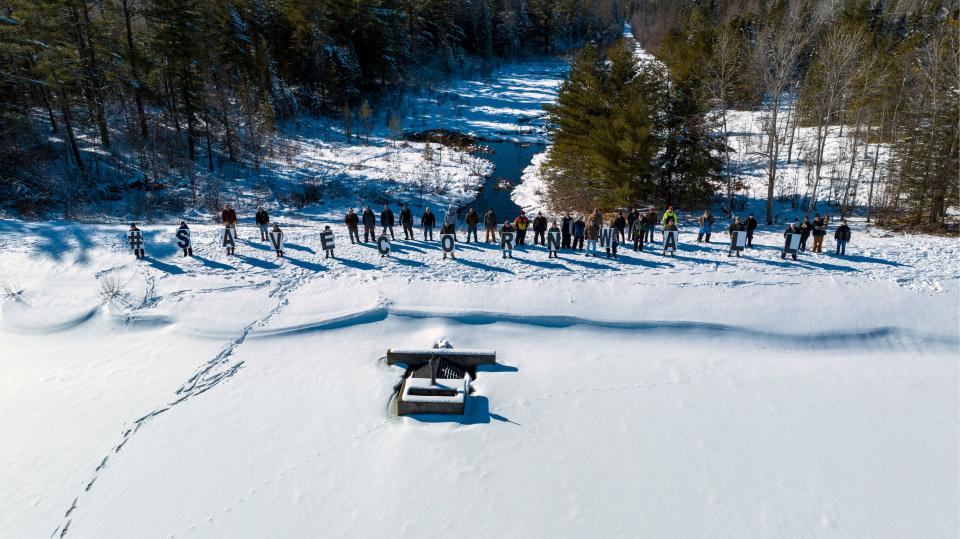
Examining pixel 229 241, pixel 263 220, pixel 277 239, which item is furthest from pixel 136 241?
pixel 277 239

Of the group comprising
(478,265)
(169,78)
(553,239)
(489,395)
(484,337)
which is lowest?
(489,395)

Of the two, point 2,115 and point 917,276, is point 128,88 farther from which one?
point 917,276

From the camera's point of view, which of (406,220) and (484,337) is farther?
(406,220)

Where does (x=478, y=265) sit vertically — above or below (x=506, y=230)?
below

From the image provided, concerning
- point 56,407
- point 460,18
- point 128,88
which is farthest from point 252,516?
point 460,18

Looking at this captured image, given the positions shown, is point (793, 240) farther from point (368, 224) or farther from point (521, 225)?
point (368, 224)

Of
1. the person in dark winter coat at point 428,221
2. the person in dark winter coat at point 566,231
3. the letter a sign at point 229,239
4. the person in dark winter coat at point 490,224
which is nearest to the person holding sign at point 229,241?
the letter a sign at point 229,239

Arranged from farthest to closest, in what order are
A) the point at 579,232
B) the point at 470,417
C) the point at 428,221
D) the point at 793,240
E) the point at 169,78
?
the point at 169,78 < the point at 428,221 < the point at 579,232 < the point at 793,240 < the point at 470,417
